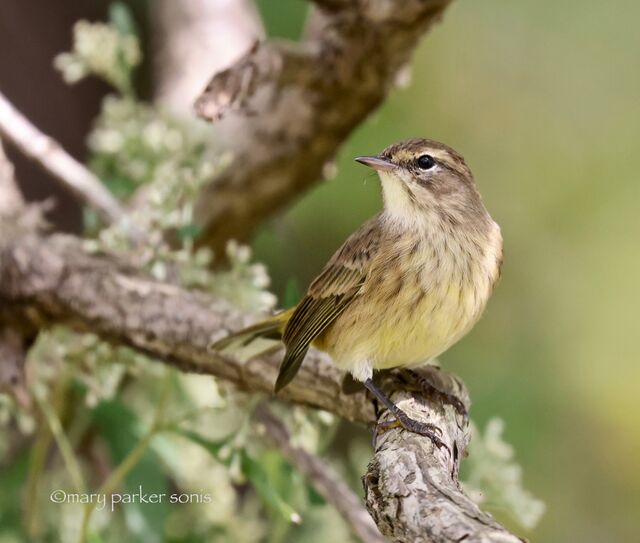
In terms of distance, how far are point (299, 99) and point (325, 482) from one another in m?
1.58

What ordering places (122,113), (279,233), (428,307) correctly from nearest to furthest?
(428,307) < (122,113) < (279,233)

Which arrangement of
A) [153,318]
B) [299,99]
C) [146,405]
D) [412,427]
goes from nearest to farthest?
[412,427] < [153,318] < [299,99] < [146,405]

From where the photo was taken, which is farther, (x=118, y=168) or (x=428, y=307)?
(x=118, y=168)

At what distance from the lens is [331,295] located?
132 inches

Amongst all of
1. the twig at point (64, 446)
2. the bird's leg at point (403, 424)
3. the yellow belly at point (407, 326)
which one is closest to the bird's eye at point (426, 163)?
the yellow belly at point (407, 326)

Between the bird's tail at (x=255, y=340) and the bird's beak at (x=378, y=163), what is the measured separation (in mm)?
577

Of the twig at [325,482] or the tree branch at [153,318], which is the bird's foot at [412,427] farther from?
the twig at [325,482]

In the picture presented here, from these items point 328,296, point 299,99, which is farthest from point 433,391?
point 299,99

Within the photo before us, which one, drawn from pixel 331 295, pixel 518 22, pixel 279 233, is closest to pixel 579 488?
pixel 279 233

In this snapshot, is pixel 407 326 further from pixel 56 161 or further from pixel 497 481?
pixel 56 161

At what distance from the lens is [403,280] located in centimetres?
319

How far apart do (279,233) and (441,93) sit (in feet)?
4.81

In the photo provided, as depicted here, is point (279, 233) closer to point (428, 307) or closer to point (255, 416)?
point (255, 416)

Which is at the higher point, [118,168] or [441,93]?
[441,93]
